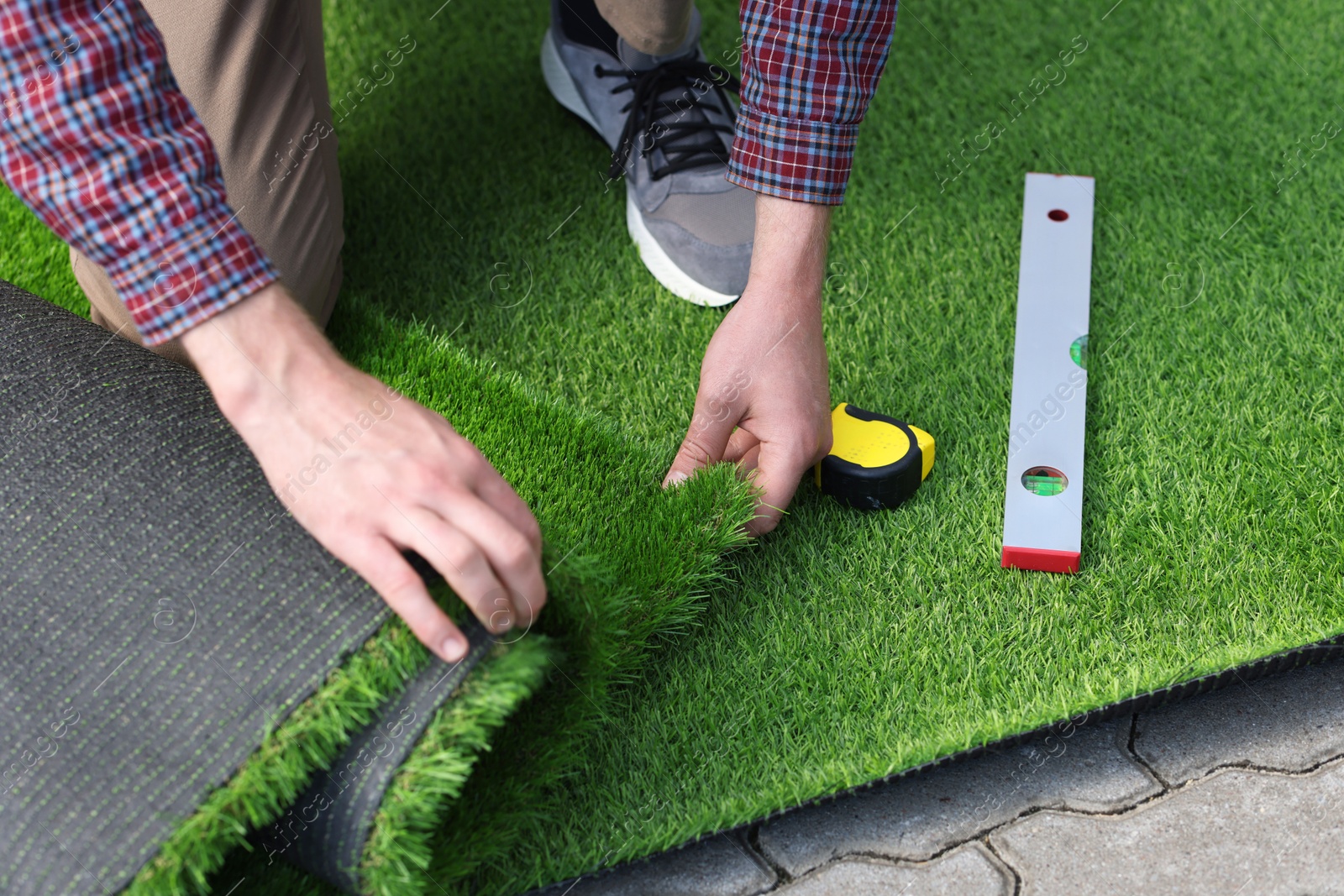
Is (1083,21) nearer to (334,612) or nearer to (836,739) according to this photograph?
(836,739)

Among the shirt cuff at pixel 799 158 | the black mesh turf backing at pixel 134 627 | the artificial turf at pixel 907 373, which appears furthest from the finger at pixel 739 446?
the black mesh turf backing at pixel 134 627

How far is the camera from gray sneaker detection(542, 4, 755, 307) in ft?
6.77

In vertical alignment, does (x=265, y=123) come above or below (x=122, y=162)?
below

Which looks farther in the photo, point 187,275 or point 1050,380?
point 1050,380

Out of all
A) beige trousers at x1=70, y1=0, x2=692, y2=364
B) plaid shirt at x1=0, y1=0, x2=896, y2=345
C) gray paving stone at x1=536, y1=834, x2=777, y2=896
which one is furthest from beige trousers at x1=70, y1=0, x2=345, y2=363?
gray paving stone at x1=536, y1=834, x2=777, y2=896

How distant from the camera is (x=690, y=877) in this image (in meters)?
1.32

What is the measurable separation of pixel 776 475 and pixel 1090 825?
1.96ft

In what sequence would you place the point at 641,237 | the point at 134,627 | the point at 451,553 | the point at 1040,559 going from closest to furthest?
1. the point at 451,553
2. the point at 134,627
3. the point at 1040,559
4. the point at 641,237

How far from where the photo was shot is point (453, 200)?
2.32 metres

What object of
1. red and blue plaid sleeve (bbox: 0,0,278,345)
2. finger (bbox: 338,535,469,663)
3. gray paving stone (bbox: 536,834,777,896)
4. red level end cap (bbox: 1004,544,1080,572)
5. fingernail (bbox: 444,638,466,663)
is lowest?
gray paving stone (bbox: 536,834,777,896)

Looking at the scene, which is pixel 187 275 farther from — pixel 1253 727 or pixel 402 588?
pixel 1253 727

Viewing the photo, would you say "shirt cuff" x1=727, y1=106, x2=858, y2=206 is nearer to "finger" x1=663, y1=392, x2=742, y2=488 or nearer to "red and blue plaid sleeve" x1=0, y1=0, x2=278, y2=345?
"finger" x1=663, y1=392, x2=742, y2=488

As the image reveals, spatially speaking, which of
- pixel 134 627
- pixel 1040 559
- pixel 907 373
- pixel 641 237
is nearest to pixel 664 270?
pixel 641 237

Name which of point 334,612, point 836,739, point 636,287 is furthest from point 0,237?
point 836,739
